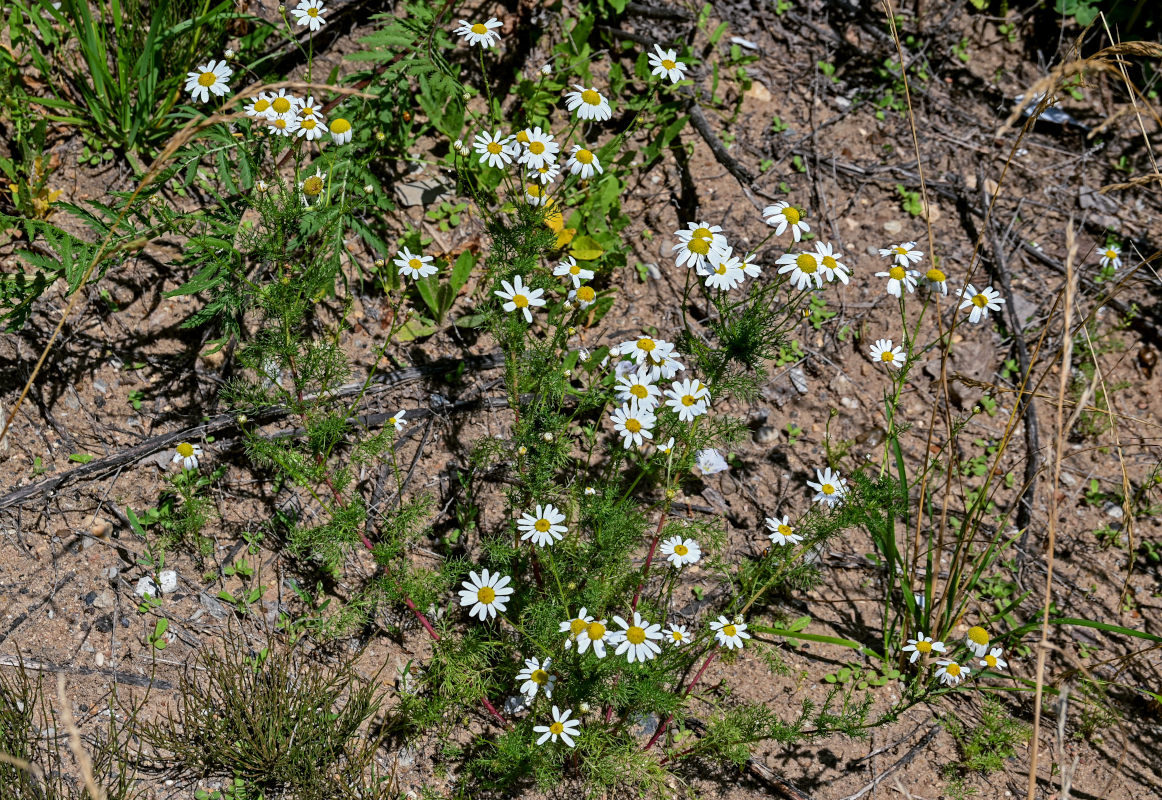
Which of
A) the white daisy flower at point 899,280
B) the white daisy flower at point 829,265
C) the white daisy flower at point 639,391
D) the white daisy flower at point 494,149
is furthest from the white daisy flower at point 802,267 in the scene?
the white daisy flower at point 494,149

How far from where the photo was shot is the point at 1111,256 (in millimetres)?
3889

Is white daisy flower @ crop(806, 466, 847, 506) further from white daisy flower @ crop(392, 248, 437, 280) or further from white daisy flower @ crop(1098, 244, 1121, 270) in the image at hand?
white daisy flower @ crop(1098, 244, 1121, 270)

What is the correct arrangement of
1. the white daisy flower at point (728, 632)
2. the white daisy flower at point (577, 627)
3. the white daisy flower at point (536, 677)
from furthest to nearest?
the white daisy flower at point (728, 632), the white daisy flower at point (536, 677), the white daisy flower at point (577, 627)

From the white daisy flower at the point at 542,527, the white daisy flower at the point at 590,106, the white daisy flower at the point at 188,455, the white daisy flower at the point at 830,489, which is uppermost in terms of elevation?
the white daisy flower at the point at 590,106

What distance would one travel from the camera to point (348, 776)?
254cm

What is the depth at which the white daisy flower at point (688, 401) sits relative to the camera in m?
2.64

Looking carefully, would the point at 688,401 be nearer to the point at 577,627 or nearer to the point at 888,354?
the point at 577,627

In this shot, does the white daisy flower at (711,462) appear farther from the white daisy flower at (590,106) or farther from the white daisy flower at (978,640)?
the white daisy flower at (590,106)

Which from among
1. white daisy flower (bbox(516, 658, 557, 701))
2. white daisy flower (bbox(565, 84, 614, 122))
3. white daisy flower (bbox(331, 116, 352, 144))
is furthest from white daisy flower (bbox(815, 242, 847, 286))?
white daisy flower (bbox(331, 116, 352, 144))

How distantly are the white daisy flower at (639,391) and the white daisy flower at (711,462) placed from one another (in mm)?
488

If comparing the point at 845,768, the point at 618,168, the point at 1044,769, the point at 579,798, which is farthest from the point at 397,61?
the point at 1044,769

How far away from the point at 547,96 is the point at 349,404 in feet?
5.53

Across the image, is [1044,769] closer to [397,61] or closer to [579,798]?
[579,798]

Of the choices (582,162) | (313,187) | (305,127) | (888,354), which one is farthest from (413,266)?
(888,354)
